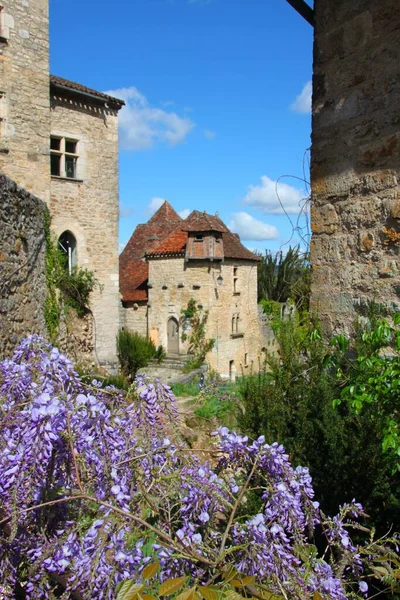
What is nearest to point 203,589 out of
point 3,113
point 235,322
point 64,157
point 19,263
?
point 19,263

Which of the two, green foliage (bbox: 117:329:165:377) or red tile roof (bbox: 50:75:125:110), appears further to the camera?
green foliage (bbox: 117:329:165:377)

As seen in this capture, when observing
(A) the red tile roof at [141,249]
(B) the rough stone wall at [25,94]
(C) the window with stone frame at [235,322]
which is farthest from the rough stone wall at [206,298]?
(B) the rough stone wall at [25,94]

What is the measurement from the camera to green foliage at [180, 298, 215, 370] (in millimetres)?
23016

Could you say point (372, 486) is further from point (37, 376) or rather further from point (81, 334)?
point (81, 334)

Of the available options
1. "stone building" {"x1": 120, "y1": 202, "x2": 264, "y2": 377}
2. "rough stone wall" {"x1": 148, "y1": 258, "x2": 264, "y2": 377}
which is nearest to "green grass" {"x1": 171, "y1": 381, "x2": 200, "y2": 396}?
"rough stone wall" {"x1": 148, "y1": 258, "x2": 264, "y2": 377}

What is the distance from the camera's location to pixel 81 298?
599 inches

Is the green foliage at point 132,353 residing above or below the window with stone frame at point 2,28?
below

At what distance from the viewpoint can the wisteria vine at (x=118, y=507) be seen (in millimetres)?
1599

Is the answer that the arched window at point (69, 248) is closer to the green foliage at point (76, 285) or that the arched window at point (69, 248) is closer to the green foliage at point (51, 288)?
the green foliage at point (76, 285)

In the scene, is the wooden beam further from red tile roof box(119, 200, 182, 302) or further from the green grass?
red tile roof box(119, 200, 182, 302)

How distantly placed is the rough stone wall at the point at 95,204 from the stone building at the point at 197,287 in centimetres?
689

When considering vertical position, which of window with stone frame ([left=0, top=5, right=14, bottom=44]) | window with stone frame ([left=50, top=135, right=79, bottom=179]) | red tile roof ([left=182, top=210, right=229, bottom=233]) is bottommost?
red tile roof ([left=182, top=210, right=229, bottom=233])

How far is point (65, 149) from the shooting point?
50.4ft

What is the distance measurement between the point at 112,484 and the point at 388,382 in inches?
65.2
